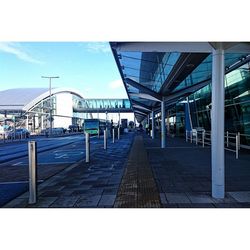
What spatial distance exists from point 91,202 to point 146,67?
10110 millimetres

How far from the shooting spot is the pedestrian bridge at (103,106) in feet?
287

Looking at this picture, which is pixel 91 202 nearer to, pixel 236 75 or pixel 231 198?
pixel 231 198

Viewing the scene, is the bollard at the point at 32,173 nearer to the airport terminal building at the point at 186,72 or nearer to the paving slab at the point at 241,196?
the airport terminal building at the point at 186,72

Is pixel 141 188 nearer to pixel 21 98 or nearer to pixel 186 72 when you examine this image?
pixel 186 72

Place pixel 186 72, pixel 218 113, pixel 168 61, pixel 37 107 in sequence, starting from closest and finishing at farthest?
pixel 218 113 < pixel 168 61 < pixel 186 72 < pixel 37 107

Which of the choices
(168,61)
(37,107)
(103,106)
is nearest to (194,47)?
(168,61)

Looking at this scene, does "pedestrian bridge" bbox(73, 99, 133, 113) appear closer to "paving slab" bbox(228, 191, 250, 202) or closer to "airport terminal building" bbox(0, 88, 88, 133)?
"airport terminal building" bbox(0, 88, 88, 133)

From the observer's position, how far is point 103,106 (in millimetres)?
91938

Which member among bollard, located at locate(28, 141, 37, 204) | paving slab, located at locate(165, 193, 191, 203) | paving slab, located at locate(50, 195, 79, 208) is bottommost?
paving slab, located at locate(50, 195, 79, 208)

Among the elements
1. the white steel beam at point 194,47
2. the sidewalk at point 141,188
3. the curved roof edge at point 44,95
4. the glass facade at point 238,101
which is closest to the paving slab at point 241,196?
the sidewalk at point 141,188

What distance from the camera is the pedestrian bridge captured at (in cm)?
8738

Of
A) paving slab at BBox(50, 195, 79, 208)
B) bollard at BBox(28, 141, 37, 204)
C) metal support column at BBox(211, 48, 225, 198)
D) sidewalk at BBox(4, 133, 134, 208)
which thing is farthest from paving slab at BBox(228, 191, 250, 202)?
bollard at BBox(28, 141, 37, 204)

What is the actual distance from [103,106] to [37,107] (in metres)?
20.7

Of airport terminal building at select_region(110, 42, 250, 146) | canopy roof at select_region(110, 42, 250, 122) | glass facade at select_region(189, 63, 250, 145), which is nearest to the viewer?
canopy roof at select_region(110, 42, 250, 122)
